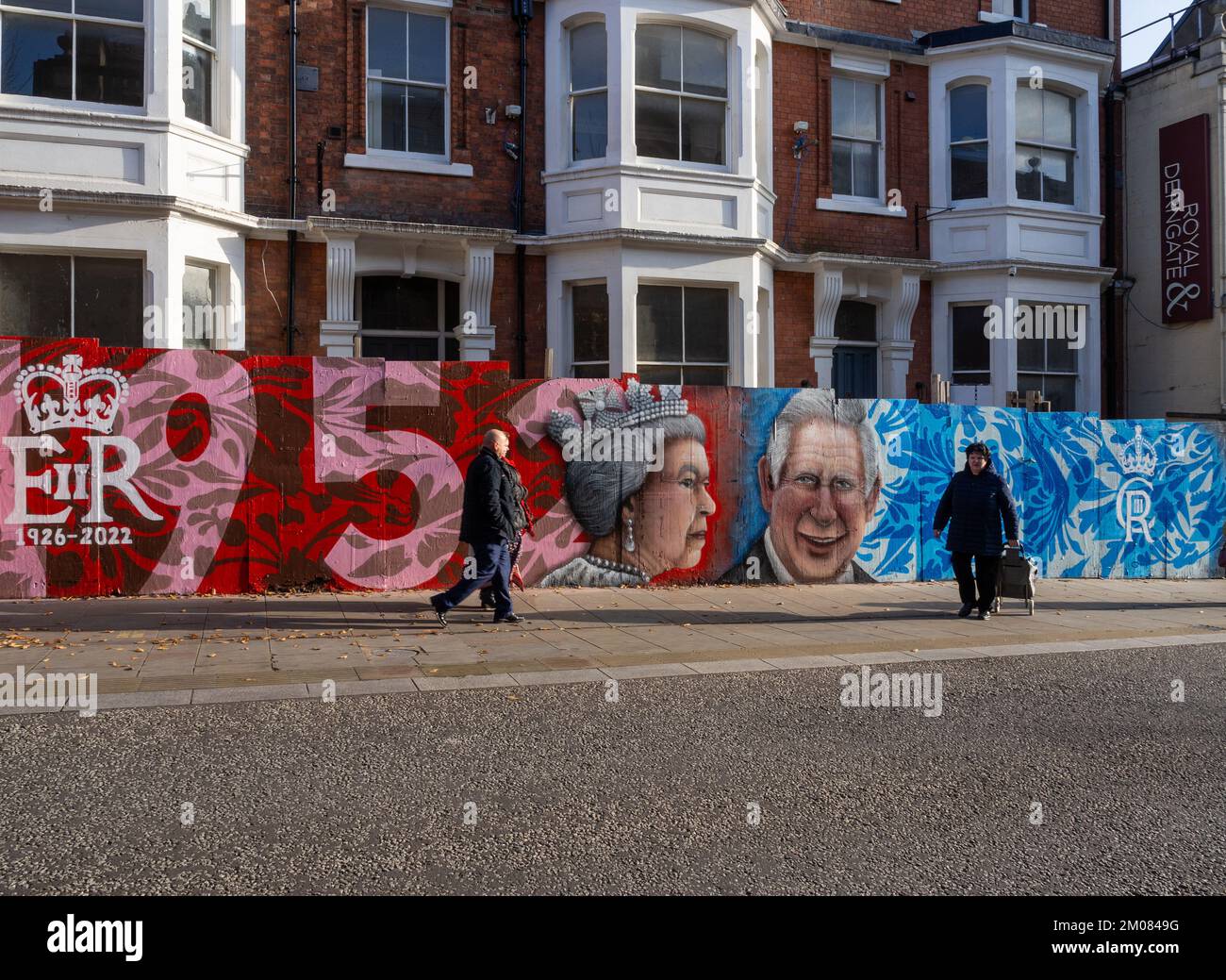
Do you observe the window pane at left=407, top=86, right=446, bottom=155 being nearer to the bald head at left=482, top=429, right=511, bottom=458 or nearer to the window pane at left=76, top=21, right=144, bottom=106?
the window pane at left=76, top=21, right=144, bottom=106

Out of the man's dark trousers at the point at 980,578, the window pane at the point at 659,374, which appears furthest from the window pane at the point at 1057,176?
the man's dark trousers at the point at 980,578

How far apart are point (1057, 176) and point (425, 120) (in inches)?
444

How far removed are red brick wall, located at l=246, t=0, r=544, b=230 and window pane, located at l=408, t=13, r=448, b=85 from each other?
0.17m

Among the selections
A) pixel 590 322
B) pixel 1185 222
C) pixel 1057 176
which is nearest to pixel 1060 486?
pixel 590 322

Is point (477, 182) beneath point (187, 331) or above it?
above

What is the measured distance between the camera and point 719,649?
29.5 ft

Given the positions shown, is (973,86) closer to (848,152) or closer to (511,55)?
(848,152)

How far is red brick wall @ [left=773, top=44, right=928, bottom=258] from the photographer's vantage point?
1797 centimetres

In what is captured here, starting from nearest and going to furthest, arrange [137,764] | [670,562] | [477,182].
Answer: [137,764] → [670,562] → [477,182]

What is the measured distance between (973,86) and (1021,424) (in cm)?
760

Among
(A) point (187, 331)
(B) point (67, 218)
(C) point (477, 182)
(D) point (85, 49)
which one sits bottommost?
(A) point (187, 331)

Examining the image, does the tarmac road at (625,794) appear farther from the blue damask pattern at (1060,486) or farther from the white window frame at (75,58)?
the white window frame at (75,58)

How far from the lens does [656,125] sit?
16359 millimetres

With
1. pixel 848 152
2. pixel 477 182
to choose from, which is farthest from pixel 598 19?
pixel 848 152
